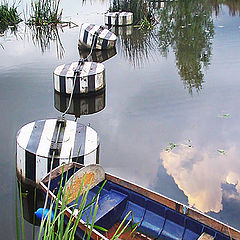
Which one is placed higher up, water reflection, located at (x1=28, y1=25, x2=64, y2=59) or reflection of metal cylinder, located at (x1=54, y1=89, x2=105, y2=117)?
water reflection, located at (x1=28, y1=25, x2=64, y2=59)

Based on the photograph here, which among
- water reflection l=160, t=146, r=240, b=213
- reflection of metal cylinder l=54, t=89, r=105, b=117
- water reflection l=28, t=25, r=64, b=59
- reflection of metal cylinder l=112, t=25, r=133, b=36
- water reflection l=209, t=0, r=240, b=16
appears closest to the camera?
water reflection l=160, t=146, r=240, b=213

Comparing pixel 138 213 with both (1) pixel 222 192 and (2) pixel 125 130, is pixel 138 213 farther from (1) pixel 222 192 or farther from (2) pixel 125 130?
(2) pixel 125 130

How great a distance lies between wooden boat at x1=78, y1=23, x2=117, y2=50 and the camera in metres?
11.6

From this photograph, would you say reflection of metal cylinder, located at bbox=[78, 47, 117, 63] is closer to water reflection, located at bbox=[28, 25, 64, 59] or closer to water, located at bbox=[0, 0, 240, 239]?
water, located at bbox=[0, 0, 240, 239]

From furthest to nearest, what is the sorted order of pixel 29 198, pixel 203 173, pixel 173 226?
1. pixel 203 173
2. pixel 29 198
3. pixel 173 226

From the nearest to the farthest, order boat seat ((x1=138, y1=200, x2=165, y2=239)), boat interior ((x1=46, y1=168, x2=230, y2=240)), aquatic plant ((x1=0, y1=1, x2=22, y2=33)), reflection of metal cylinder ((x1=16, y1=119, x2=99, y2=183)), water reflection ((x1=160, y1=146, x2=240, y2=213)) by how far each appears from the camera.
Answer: boat interior ((x1=46, y1=168, x2=230, y2=240))
boat seat ((x1=138, y1=200, x2=165, y2=239))
reflection of metal cylinder ((x1=16, y1=119, x2=99, y2=183))
water reflection ((x1=160, y1=146, x2=240, y2=213))
aquatic plant ((x1=0, y1=1, x2=22, y2=33))

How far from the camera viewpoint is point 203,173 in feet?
19.6

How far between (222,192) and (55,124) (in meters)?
2.53

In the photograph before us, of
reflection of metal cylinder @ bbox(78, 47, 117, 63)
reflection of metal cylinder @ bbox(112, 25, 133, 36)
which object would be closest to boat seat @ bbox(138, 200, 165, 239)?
reflection of metal cylinder @ bbox(78, 47, 117, 63)

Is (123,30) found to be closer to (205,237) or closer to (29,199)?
(29,199)

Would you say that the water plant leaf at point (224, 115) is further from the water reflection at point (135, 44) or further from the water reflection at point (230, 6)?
the water reflection at point (230, 6)

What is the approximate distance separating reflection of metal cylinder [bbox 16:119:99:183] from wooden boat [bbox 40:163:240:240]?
0.40 m

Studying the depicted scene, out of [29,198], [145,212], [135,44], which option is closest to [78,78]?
[29,198]

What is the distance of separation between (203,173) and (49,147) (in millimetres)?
2348
